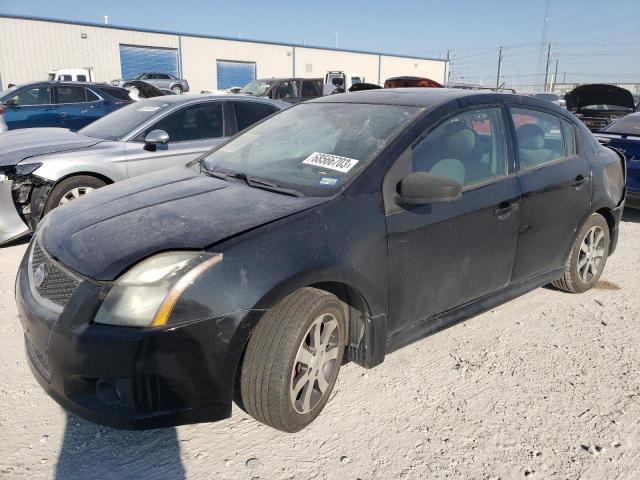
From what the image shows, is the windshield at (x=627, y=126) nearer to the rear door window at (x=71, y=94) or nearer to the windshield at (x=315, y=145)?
the windshield at (x=315, y=145)

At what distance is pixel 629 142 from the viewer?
6379mm

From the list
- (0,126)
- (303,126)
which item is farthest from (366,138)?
(0,126)

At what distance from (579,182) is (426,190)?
5.65 feet

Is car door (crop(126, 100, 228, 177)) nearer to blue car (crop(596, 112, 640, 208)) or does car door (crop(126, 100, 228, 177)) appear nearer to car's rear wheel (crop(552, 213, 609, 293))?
car's rear wheel (crop(552, 213, 609, 293))

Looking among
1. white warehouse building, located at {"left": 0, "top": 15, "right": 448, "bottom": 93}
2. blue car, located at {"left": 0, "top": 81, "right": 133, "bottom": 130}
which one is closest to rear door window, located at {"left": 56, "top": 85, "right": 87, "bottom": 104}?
blue car, located at {"left": 0, "top": 81, "right": 133, "bottom": 130}

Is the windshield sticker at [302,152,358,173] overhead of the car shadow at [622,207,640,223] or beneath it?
overhead

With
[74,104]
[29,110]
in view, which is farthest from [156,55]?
[29,110]

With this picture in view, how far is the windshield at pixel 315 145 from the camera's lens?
8.91 feet

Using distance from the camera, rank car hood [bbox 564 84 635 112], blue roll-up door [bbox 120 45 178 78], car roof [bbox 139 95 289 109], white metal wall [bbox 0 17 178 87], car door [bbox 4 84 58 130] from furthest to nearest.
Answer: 1. blue roll-up door [bbox 120 45 178 78]
2. white metal wall [bbox 0 17 178 87]
3. car door [bbox 4 84 58 130]
4. car hood [bbox 564 84 635 112]
5. car roof [bbox 139 95 289 109]

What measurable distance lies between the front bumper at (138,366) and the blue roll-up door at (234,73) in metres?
37.9

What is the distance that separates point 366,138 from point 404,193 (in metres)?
0.45

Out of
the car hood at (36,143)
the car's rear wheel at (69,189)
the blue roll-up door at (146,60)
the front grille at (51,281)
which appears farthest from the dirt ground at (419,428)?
the blue roll-up door at (146,60)

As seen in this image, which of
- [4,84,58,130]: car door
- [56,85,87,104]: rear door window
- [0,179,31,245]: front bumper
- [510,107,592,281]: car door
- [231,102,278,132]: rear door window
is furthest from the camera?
[56,85,87,104]: rear door window

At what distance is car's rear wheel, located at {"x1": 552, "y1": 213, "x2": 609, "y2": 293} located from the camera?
155 inches
